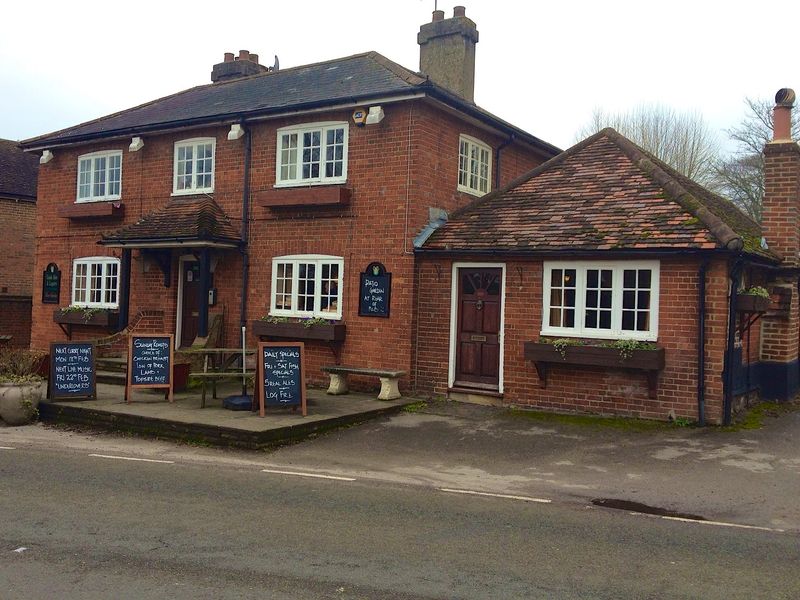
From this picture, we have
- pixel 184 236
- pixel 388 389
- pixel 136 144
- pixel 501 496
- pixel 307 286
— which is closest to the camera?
pixel 501 496

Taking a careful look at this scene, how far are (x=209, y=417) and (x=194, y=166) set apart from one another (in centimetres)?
741

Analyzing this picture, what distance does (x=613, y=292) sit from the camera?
11164mm

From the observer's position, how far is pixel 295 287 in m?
14.3

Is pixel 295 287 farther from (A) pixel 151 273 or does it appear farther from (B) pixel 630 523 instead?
(B) pixel 630 523

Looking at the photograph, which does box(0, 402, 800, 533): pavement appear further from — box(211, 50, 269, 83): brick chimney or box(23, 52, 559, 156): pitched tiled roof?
box(211, 50, 269, 83): brick chimney

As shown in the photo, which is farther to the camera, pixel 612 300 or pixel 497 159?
pixel 497 159

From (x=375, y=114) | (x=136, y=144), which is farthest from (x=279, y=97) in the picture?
(x=136, y=144)

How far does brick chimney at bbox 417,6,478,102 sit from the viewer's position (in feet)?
54.8

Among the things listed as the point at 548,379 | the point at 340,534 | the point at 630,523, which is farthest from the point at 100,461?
the point at 548,379

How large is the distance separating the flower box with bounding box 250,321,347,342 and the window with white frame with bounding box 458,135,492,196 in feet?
12.4

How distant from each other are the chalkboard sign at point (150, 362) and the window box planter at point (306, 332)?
2.60m

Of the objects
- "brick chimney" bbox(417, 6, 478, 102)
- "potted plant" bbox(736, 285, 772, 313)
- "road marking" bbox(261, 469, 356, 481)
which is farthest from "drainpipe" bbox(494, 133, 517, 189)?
"road marking" bbox(261, 469, 356, 481)

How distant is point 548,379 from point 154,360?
20.9ft

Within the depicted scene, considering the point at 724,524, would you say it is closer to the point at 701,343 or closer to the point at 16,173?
the point at 701,343
